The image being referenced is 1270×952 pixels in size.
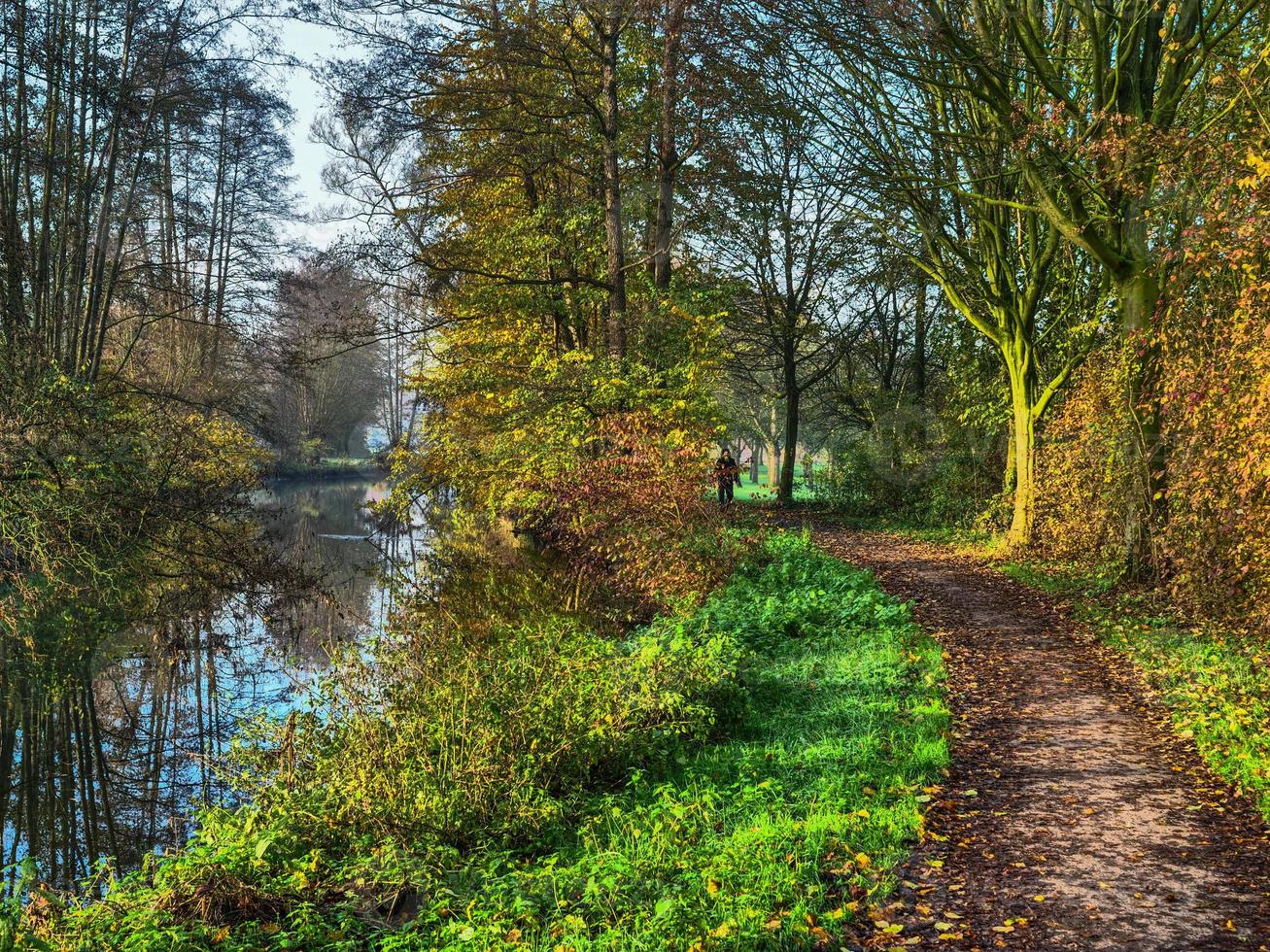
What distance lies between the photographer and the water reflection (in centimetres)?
649

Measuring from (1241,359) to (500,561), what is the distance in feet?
44.2

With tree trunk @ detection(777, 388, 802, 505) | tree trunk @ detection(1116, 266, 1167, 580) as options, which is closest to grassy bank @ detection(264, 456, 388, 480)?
tree trunk @ detection(777, 388, 802, 505)

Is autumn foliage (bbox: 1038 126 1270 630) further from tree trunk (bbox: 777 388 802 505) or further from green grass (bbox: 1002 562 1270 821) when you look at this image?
tree trunk (bbox: 777 388 802 505)

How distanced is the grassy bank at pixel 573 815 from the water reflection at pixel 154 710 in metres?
1.04

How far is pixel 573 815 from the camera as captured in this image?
A: 581 centimetres

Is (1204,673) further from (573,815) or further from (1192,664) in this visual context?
(573,815)

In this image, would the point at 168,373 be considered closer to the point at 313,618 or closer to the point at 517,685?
the point at 313,618

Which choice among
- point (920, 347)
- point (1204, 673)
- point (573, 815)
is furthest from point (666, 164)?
point (920, 347)

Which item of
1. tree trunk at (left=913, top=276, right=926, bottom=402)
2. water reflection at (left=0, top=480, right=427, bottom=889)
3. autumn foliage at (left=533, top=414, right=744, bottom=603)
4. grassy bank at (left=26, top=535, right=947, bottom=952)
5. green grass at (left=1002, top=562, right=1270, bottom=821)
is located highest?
tree trunk at (left=913, top=276, right=926, bottom=402)

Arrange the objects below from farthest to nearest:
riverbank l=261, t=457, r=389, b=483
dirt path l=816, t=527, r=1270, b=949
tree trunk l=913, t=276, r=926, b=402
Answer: riverbank l=261, t=457, r=389, b=483 < tree trunk l=913, t=276, r=926, b=402 < dirt path l=816, t=527, r=1270, b=949

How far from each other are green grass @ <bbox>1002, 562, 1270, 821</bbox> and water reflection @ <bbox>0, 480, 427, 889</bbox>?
283 inches

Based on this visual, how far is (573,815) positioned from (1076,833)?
312 centimetres

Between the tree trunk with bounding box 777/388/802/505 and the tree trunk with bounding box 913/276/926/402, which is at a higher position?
the tree trunk with bounding box 913/276/926/402

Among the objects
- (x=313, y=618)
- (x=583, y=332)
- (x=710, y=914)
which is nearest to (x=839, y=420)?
(x=583, y=332)
